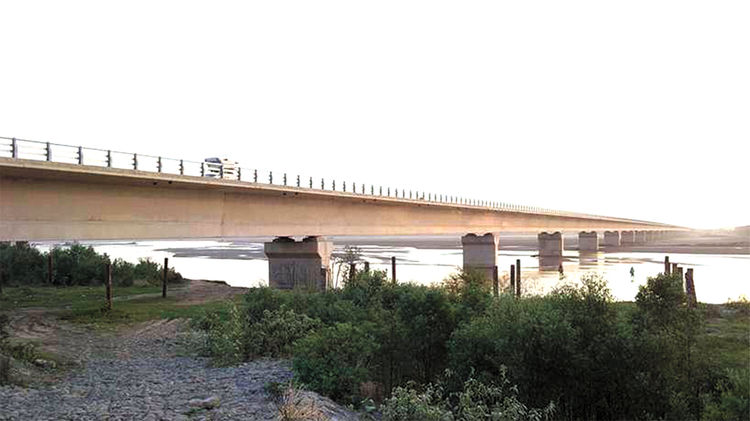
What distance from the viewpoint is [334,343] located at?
460 inches

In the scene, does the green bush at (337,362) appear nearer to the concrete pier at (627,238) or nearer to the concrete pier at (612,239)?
the concrete pier at (612,239)

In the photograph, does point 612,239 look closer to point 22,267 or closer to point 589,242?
point 589,242

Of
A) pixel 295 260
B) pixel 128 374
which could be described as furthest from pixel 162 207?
pixel 128 374

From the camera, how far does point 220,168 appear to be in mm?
30281

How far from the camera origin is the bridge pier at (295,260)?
36.6 meters

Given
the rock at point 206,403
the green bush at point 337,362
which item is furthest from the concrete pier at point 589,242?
the rock at point 206,403

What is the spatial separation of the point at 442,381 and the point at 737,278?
138ft

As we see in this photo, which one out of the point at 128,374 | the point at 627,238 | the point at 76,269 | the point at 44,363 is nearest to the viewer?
the point at 128,374

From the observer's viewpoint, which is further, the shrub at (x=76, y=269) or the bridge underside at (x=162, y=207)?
the shrub at (x=76, y=269)

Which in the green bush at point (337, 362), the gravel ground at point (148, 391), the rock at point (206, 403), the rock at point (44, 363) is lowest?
the rock at point (44, 363)

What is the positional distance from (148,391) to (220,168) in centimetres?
2033

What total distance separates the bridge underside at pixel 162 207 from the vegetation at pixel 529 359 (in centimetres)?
1164

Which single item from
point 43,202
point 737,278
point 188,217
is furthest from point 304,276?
Answer: point 737,278

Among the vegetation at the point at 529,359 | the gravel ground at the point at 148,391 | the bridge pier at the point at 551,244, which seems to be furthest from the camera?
the bridge pier at the point at 551,244
